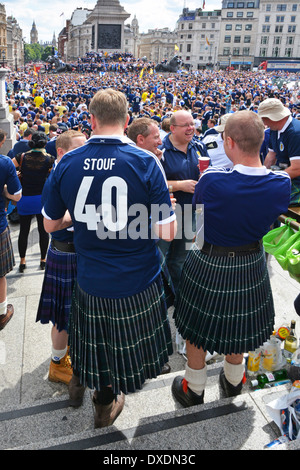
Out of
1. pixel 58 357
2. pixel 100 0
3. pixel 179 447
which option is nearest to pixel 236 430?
pixel 179 447

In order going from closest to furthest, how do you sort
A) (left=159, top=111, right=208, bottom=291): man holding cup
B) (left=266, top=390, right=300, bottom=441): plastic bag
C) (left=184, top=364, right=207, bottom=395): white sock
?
(left=266, top=390, right=300, bottom=441): plastic bag
(left=184, top=364, right=207, bottom=395): white sock
(left=159, top=111, right=208, bottom=291): man holding cup

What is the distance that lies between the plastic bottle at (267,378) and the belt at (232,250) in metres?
1.14

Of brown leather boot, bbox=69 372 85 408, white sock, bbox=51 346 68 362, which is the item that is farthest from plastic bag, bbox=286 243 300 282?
white sock, bbox=51 346 68 362

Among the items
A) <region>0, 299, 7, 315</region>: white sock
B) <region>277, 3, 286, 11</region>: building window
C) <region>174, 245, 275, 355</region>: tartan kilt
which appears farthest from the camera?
<region>277, 3, 286, 11</region>: building window

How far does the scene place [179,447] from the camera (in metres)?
2.05

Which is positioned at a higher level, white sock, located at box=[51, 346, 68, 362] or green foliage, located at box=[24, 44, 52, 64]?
green foliage, located at box=[24, 44, 52, 64]

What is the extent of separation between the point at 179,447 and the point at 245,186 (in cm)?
148

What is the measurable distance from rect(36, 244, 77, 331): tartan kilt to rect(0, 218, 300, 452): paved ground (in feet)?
1.87

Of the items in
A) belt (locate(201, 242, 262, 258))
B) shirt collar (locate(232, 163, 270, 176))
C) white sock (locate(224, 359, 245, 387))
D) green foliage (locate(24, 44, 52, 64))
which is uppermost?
green foliage (locate(24, 44, 52, 64))

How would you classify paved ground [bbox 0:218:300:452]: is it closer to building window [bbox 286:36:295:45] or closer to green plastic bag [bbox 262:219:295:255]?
green plastic bag [bbox 262:219:295:255]

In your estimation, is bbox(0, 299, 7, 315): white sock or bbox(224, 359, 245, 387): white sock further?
bbox(0, 299, 7, 315): white sock

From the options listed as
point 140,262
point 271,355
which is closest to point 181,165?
point 140,262

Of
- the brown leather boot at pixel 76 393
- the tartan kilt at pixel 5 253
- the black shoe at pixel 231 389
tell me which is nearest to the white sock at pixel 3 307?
the tartan kilt at pixel 5 253

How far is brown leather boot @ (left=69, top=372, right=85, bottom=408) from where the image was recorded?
8.34 ft
